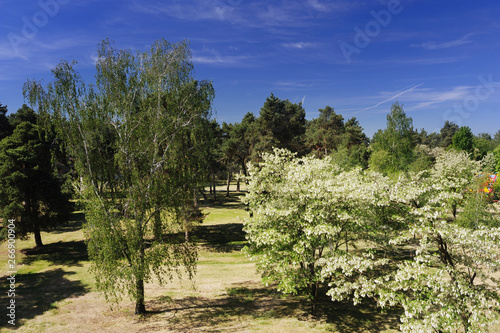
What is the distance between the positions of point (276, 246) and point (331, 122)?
8031 cm

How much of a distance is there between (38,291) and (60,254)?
985 cm

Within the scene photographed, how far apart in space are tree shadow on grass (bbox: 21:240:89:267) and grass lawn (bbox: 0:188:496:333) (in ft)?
0.69

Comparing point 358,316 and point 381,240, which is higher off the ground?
point 381,240

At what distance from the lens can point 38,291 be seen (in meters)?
19.9

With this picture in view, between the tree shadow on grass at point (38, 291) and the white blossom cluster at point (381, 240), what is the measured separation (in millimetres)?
14280

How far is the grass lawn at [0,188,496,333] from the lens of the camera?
15391 millimetres

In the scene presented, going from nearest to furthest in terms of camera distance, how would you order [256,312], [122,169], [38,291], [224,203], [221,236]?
1. [122,169]
2. [256,312]
3. [38,291]
4. [221,236]
5. [224,203]

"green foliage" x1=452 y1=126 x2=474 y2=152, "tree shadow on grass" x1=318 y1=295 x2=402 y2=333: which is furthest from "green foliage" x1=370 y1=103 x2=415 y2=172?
"green foliage" x1=452 y1=126 x2=474 y2=152

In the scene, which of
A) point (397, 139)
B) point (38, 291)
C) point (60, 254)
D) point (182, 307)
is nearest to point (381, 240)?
point (182, 307)

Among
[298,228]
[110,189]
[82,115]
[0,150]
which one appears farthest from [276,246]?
[0,150]

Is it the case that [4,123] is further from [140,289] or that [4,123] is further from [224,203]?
[140,289]

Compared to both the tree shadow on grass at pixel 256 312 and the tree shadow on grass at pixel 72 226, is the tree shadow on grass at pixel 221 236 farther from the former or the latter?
the tree shadow on grass at pixel 72 226

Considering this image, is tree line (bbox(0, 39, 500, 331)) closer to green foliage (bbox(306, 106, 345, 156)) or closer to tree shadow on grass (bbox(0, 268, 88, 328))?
tree shadow on grass (bbox(0, 268, 88, 328))

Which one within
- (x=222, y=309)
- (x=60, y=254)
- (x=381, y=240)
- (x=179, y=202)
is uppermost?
(x=179, y=202)
